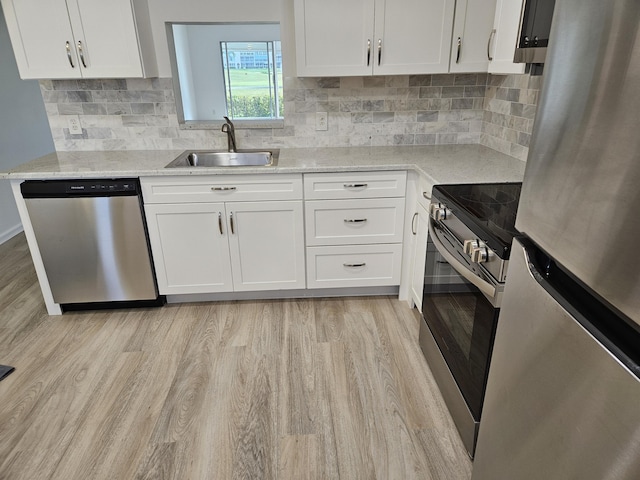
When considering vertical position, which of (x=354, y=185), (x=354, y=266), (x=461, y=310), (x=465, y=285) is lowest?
(x=354, y=266)

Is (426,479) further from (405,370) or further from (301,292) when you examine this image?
(301,292)

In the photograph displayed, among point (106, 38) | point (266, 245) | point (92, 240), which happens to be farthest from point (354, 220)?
point (106, 38)

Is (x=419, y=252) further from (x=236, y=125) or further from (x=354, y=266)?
(x=236, y=125)

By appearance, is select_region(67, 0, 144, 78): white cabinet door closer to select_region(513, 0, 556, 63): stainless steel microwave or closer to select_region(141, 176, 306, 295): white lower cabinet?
select_region(141, 176, 306, 295): white lower cabinet

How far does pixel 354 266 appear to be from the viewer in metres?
2.64

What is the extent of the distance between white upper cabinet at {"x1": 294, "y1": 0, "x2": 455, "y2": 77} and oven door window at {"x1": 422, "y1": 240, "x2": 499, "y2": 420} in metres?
1.19

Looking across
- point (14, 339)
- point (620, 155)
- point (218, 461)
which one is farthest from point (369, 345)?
point (14, 339)

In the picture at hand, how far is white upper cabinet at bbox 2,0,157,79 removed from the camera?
227 centimetres

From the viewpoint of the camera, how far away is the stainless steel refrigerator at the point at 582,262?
0.59m

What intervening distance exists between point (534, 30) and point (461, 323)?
1.18 metres

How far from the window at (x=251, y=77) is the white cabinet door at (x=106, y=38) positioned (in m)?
3.45

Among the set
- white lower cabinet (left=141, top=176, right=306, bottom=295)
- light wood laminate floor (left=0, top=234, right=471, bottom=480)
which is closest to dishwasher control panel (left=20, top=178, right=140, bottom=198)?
white lower cabinet (left=141, top=176, right=306, bottom=295)

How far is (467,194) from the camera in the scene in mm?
1781

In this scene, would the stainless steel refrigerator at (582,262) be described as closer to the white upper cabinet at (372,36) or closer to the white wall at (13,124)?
the white upper cabinet at (372,36)
